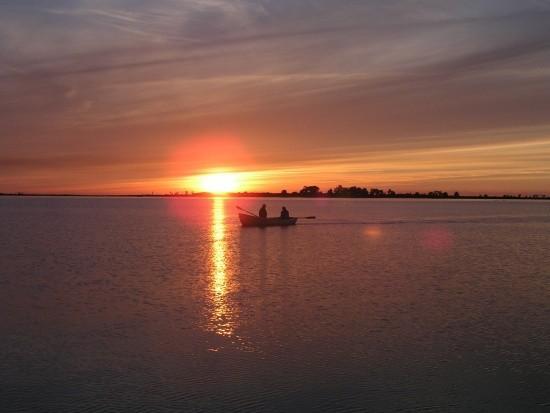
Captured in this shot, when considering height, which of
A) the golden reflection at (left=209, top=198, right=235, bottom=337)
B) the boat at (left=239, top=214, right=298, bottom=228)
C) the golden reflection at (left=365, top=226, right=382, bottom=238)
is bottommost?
the golden reflection at (left=365, top=226, right=382, bottom=238)

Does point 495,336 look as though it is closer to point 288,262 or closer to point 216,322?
point 216,322

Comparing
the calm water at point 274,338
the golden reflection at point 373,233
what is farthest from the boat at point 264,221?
the calm water at point 274,338

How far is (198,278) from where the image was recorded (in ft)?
82.8

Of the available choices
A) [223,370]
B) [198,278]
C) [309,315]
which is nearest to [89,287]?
[198,278]

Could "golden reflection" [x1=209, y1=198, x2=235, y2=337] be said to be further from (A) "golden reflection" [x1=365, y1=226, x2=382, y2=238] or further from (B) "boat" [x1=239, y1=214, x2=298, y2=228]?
(B) "boat" [x1=239, y1=214, x2=298, y2=228]

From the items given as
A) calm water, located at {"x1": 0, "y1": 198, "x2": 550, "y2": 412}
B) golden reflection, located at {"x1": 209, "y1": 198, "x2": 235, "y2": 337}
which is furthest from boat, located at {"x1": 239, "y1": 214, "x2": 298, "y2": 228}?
calm water, located at {"x1": 0, "y1": 198, "x2": 550, "y2": 412}

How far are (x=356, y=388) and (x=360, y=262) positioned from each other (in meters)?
21.8

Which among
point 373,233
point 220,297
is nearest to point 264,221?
point 373,233

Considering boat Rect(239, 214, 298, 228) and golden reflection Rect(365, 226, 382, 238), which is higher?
boat Rect(239, 214, 298, 228)

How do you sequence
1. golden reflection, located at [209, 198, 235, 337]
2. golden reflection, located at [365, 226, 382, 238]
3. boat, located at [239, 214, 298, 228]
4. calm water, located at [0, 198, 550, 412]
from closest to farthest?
calm water, located at [0, 198, 550, 412] → golden reflection, located at [209, 198, 235, 337] → golden reflection, located at [365, 226, 382, 238] → boat, located at [239, 214, 298, 228]

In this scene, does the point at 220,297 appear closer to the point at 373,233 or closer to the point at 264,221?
the point at 373,233

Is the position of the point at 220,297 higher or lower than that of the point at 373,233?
higher

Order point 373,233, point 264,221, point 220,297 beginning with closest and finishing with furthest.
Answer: point 220,297
point 373,233
point 264,221

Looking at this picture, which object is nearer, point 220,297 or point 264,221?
point 220,297
